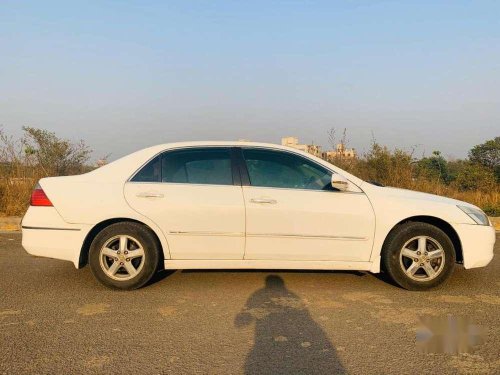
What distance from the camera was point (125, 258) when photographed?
434cm

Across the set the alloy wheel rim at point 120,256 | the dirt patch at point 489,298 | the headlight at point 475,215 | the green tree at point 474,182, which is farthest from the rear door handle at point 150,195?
the green tree at point 474,182

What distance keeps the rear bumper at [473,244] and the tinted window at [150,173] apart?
3260 millimetres

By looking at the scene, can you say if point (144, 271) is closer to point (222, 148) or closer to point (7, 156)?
point (222, 148)

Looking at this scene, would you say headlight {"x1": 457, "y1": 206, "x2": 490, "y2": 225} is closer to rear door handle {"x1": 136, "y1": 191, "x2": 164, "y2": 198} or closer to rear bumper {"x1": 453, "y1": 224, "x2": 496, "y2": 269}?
rear bumper {"x1": 453, "y1": 224, "x2": 496, "y2": 269}

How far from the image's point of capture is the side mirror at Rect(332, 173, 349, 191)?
174 inches

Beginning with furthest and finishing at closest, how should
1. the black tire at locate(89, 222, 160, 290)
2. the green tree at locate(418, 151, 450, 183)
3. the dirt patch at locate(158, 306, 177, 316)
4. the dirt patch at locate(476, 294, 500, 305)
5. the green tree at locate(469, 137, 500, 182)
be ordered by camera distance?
1. the green tree at locate(469, 137, 500, 182)
2. the green tree at locate(418, 151, 450, 183)
3. the black tire at locate(89, 222, 160, 290)
4. the dirt patch at locate(476, 294, 500, 305)
5. the dirt patch at locate(158, 306, 177, 316)

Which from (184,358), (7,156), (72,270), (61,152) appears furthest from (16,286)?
(61,152)

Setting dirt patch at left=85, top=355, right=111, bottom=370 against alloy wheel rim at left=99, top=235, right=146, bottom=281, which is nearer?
dirt patch at left=85, top=355, right=111, bottom=370

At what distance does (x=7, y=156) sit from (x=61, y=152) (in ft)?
5.78

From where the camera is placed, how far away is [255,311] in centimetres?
379

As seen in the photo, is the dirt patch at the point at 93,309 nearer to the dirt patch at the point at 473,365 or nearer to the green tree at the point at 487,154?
the dirt patch at the point at 473,365

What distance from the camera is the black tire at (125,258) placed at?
4316mm

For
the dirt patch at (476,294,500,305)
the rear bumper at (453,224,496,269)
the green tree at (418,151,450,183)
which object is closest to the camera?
the dirt patch at (476,294,500,305)

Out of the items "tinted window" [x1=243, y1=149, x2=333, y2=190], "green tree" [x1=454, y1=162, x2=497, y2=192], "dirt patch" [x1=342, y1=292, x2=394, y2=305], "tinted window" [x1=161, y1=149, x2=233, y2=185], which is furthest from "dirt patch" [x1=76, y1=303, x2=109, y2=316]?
"green tree" [x1=454, y1=162, x2=497, y2=192]
